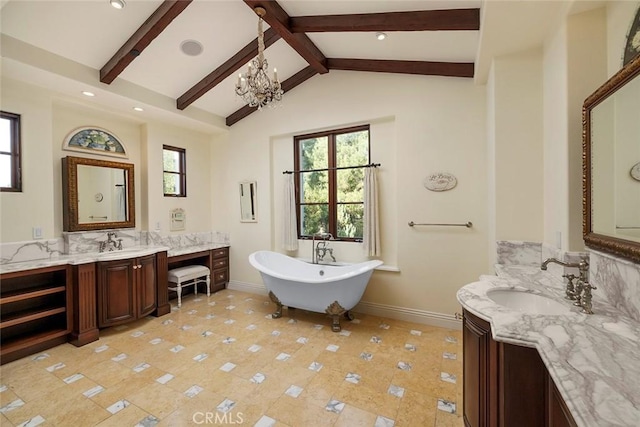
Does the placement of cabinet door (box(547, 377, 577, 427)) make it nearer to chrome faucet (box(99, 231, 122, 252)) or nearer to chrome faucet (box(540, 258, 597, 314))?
chrome faucet (box(540, 258, 597, 314))

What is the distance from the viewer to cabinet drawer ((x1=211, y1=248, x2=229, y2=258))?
434 centimetres

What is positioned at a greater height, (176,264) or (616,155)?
(616,155)

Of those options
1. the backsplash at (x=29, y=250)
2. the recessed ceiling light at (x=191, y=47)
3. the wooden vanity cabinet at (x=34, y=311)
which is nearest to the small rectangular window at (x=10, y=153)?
→ the backsplash at (x=29, y=250)

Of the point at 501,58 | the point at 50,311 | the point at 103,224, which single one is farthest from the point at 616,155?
the point at 103,224

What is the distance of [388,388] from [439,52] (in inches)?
125

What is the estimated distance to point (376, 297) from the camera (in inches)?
134

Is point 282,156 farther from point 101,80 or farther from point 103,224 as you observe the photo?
point 103,224

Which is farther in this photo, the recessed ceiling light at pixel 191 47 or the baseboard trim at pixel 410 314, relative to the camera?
the baseboard trim at pixel 410 314

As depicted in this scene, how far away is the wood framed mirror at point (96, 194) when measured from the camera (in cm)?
312

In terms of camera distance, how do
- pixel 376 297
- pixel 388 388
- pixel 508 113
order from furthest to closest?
pixel 376 297 → pixel 508 113 → pixel 388 388

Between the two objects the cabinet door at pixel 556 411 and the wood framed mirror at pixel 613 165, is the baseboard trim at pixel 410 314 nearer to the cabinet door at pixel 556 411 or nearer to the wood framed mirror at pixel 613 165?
the wood framed mirror at pixel 613 165

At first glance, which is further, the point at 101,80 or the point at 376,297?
the point at 376,297
